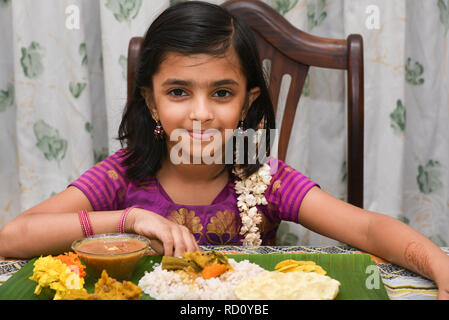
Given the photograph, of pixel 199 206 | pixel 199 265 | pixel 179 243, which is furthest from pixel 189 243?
pixel 199 206

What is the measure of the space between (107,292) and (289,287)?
10.1 inches

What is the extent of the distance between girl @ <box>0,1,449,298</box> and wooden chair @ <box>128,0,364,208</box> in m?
0.18

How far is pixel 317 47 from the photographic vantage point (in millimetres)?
1320

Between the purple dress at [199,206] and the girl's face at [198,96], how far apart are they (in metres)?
0.18

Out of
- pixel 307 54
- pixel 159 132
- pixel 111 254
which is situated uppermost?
pixel 307 54

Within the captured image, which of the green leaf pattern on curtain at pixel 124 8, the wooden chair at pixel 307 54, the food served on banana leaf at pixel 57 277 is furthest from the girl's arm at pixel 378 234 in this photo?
the green leaf pattern on curtain at pixel 124 8

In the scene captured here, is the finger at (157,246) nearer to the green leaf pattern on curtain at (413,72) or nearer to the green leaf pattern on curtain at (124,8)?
the green leaf pattern on curtain at (124,8)

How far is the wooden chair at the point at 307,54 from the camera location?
1.30 m

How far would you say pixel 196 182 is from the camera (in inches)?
49.2

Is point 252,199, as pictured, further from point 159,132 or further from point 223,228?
point 159,132

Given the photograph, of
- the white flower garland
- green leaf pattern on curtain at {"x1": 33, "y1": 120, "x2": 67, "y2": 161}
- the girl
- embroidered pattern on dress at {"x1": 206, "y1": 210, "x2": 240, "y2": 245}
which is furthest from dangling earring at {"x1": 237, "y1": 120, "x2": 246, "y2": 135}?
green leaf pattern on curtain at {"x1": 33, "y1": 120, "x2": 67, "y2": 161}

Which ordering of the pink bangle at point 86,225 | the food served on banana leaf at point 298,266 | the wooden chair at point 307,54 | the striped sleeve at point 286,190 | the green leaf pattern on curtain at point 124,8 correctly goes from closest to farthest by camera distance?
1. the food served on banana leaf at point 298,266
2. the pink bangle at point 86,225
3. the striped sleeve at point 286,190
4. the wooden chair at point 307,54
5. the green leaf pattern on curtain at point 124,8

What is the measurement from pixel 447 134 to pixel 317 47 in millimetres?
642
